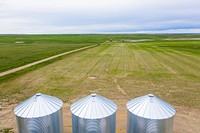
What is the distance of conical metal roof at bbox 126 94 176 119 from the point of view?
887cm

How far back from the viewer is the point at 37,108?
920cm

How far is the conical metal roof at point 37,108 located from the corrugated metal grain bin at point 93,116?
1.09 metres

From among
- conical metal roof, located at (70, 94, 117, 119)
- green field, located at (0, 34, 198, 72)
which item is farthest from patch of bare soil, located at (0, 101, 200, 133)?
green field, located at (0, 34, 198, 72)

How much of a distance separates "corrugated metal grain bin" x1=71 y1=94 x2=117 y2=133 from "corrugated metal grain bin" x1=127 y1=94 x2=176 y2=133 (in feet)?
3.46

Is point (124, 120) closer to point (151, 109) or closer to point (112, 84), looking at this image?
point (151, 109)

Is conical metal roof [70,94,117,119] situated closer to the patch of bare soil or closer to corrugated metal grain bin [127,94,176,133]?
corrugated metal grain bin [127,94,176,133]

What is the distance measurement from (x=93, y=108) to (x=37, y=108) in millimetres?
2636

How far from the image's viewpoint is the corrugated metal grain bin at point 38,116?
8.95 metres

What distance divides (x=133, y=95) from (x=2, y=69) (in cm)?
2048

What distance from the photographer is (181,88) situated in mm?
20625

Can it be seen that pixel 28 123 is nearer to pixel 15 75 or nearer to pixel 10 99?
pixel 10 99

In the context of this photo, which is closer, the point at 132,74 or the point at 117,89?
the point at 117,89

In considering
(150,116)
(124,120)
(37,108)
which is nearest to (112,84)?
(124,120)

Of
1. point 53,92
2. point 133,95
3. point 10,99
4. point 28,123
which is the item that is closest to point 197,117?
point 133,95
